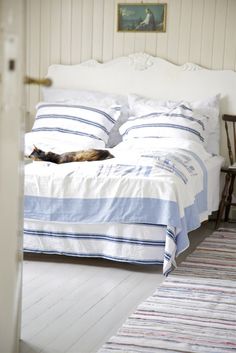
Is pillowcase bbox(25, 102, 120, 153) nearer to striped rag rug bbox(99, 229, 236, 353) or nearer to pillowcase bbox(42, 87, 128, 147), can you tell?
pillowcase bbox(42, 87, 128, 147)

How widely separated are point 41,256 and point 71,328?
1.19m

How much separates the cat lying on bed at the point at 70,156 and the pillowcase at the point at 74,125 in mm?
588

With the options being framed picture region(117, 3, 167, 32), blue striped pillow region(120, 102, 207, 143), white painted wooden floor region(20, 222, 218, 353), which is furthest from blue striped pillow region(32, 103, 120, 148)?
white painted wooden floor region(20, 222, 218, 353)

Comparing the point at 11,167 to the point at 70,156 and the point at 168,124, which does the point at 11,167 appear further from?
the point at 168,124

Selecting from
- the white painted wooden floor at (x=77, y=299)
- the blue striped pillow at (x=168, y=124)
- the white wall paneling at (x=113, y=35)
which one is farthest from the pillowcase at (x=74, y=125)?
the white painted wooden floor at (x=77, y=299)

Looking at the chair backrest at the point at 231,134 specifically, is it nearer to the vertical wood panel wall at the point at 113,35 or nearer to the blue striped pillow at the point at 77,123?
the vertical wood panel wall at the point at 113,35

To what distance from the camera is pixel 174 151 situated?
14.6 feet

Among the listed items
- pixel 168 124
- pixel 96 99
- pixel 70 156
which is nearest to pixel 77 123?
pixel 96 99

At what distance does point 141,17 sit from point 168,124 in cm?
106

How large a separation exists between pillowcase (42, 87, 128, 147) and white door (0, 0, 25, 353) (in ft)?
9.28

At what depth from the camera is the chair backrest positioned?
523 centimetres

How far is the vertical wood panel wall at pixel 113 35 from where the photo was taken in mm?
5281

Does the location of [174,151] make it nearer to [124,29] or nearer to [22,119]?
Answer: [124,29]

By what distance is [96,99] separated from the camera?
541cm
